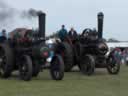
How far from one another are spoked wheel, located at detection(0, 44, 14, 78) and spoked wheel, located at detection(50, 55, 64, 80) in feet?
4.49

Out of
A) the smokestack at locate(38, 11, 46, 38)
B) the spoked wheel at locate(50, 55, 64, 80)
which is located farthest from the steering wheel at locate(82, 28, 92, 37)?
the spoked wheel at locate(50, 55, 64, 80)

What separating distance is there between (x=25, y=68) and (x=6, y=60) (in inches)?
35.3

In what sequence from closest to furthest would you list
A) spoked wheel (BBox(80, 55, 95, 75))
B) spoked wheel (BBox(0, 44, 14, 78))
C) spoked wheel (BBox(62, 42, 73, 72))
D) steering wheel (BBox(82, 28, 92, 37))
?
spoked wheel (BBox(0, 44, 14, 78)) → spoked wheel (BBox(80, 55, 95, 75)) → spoked wheel (BBox(62, 42, 73, 72)) → steering wheel (BBox(82, 28, 92, 37))

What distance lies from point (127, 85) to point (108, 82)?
39.4 inches

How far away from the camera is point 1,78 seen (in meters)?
16.2

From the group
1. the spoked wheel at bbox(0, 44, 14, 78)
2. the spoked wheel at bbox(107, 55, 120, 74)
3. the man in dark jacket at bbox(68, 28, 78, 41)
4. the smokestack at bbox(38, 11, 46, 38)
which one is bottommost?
the spoked wheel at bbox(107, 55, 120, 74)

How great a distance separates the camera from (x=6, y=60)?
1577 cm

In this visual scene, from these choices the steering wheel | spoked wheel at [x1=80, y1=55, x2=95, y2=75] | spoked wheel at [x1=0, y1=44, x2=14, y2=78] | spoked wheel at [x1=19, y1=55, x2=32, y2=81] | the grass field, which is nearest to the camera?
the grass field

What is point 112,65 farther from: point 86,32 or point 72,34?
point 72,34

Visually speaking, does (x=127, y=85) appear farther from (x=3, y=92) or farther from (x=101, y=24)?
(x=101, y=24)

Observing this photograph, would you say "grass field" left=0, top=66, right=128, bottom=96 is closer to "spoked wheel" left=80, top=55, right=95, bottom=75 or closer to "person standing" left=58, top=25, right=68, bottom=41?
"spoked wheel" left=80, top=55, right=95, bottom=75

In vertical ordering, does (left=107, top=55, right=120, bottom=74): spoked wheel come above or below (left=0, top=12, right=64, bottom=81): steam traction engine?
below

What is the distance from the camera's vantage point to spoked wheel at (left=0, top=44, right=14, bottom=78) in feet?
51.7

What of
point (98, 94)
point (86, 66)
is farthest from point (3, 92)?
point (86, 66)
